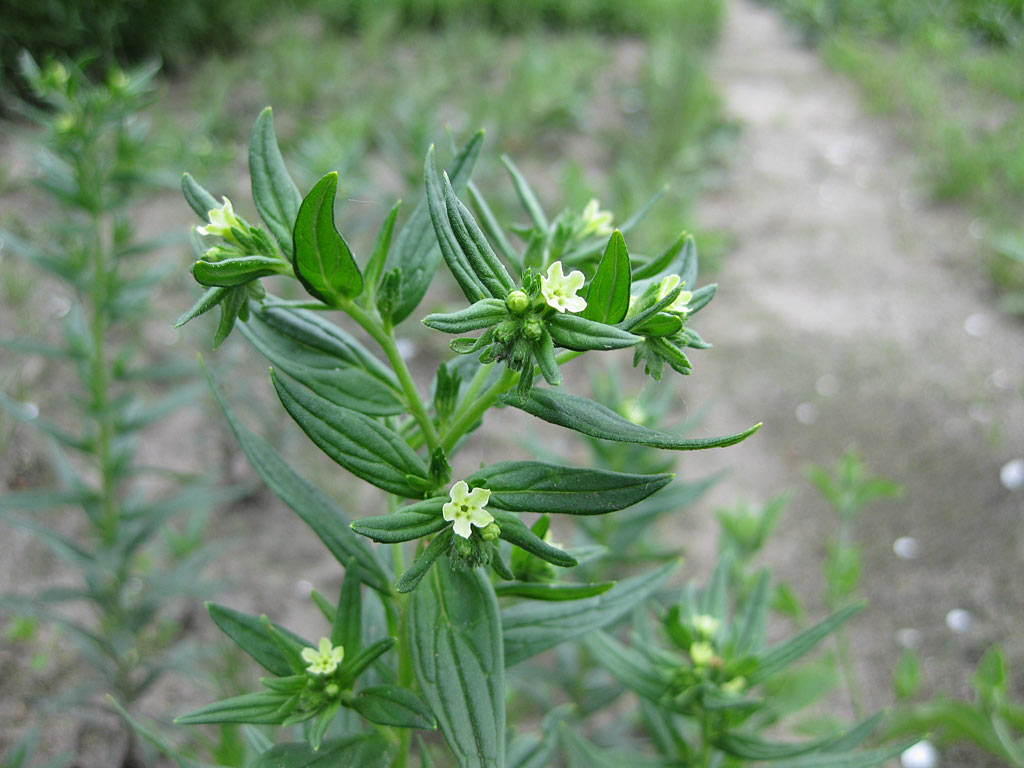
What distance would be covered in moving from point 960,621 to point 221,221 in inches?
98.6

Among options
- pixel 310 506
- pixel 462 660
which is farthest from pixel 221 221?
pixel 462 660

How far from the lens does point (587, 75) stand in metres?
5.88

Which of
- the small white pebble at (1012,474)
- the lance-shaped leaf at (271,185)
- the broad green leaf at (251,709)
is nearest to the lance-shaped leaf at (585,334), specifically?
the lance-shaped leaf at (271,185)

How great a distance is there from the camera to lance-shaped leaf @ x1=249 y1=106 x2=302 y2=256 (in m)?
0.94

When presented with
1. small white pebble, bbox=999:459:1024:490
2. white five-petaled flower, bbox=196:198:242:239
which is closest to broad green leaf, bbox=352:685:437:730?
white five-petaled flower, bbox=196:198:242:239

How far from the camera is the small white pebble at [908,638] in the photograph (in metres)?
2.42

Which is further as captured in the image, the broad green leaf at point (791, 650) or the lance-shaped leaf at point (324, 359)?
the broad green leaf at point (791, 650)

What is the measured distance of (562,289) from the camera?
0.83m

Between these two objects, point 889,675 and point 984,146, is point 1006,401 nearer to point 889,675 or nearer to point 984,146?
point 889,675

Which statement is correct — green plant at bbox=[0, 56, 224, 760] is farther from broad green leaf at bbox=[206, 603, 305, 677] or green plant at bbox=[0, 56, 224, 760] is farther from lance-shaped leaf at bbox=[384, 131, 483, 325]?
lance-shaped leaf at bbox=[384, 131, 483, 325]

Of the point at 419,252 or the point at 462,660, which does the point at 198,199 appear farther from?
the point at 462,660

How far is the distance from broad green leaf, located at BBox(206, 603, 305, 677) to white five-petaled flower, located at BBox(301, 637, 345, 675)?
0.04 metres

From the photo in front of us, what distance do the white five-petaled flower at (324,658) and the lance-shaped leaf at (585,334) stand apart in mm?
510

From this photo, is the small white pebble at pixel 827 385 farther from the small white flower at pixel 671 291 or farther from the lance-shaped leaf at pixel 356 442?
the lance-shaped leaf at pixel 356 442
